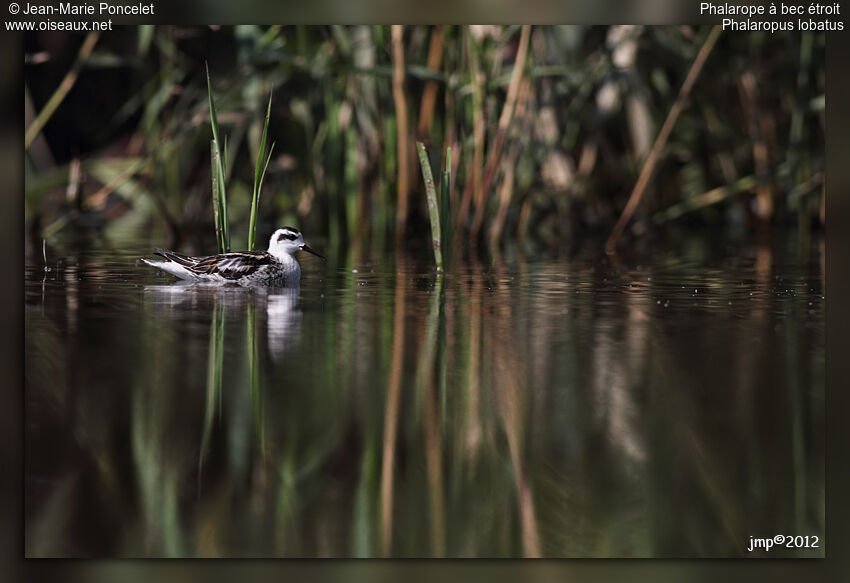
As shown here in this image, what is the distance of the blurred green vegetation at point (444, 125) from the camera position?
7.48 m

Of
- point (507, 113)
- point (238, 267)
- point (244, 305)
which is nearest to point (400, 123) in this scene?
point (507, 113)

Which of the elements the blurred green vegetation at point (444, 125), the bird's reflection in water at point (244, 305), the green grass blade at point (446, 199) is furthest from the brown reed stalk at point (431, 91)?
the bird's reflection in water at point (244, 305)

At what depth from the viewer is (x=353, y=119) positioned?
793 centimetres

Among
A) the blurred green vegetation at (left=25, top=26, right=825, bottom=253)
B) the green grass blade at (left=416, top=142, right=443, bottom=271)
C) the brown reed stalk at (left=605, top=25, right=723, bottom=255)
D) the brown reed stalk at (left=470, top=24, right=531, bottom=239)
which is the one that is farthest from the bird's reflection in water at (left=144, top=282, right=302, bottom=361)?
the brown reed stalk at (left=605, top=25, right=723, bottom=255)

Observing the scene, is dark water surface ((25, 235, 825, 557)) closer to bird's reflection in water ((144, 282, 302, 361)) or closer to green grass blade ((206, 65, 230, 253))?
bird's reflection in water ((144, 282, 302, 361))

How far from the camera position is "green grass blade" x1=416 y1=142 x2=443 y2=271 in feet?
19.4

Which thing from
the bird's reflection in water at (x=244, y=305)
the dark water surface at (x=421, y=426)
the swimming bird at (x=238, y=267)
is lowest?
the dark water surface at (x=421, y=426)

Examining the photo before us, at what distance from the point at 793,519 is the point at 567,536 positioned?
1.86ft

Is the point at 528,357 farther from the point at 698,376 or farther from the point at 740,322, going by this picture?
the point at 740,322

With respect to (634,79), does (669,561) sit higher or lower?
lower

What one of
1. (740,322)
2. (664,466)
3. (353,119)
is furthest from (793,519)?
(353,119)

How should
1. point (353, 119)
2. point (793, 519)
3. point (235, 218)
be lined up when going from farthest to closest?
point (235, 218), point (353, 119), point (793, 519)

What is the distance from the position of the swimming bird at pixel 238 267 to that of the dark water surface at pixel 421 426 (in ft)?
1.93

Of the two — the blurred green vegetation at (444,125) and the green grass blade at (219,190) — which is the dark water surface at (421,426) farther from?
the blurred green vegetation at (444,125)
